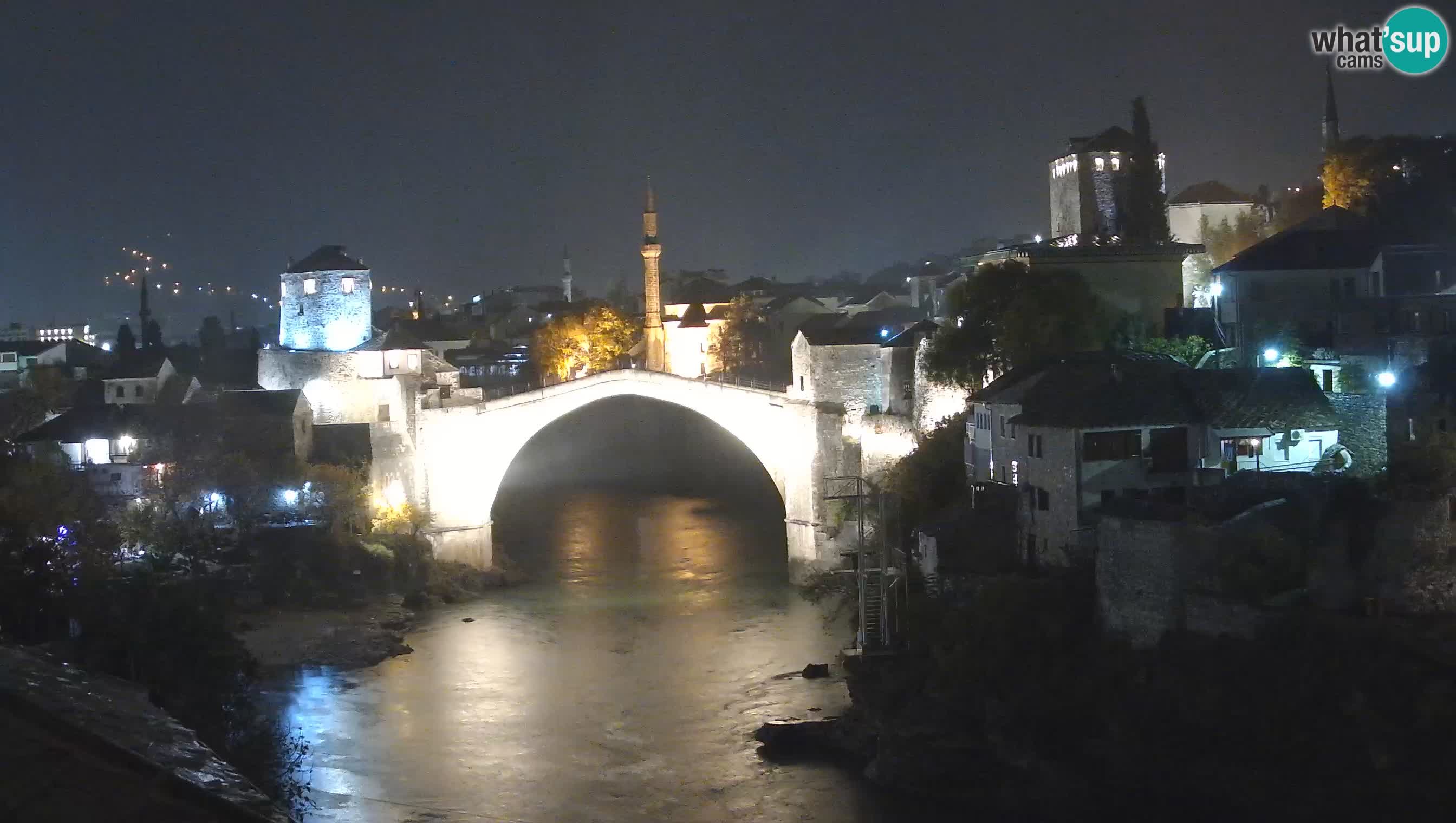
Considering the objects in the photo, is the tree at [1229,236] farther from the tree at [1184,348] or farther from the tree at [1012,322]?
the tree at [1184,348]

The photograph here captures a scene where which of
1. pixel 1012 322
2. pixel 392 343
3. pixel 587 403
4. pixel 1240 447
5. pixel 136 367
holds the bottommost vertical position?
pixel 1240 447

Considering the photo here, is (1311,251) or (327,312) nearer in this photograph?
(1311,251)

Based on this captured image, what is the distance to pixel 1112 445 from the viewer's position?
45.5ft

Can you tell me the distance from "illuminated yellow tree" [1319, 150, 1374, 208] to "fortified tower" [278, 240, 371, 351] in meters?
15.0

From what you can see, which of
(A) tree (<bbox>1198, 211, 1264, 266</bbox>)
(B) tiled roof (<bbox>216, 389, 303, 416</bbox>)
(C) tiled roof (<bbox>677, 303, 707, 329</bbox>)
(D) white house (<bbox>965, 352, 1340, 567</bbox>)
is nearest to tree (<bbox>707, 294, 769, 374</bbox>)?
(C) tiled roof (<bbox>677, 303, 707, 329</bbox>)

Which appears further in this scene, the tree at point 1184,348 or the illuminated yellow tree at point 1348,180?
the illuminated yellow tree at point 1348,180

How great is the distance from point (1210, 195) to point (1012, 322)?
870 cm

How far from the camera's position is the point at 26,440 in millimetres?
21594

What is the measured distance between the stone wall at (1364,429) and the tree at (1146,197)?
7.69 m

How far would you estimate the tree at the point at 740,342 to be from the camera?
3284 cm

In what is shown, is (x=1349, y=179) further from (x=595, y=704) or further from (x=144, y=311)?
(x=144, y=311)

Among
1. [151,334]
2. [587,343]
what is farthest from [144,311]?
[587,343]

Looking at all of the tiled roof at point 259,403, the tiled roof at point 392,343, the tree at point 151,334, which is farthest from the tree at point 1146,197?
the tree at point 151,334

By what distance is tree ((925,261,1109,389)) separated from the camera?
1825cm
